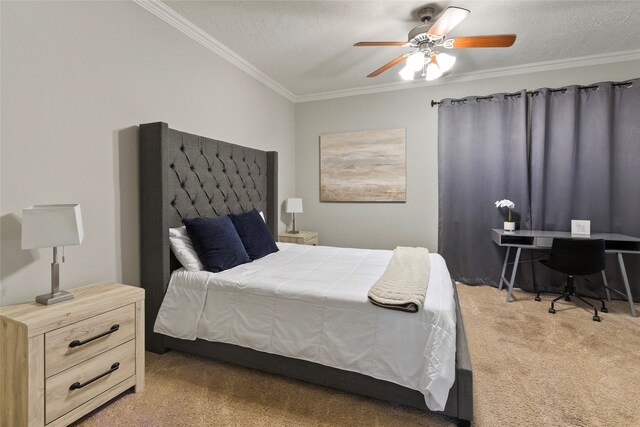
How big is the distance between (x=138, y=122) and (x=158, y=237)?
88 centimetres

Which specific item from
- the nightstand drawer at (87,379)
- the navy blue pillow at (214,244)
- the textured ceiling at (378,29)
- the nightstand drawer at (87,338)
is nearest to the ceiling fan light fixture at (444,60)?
the textured ceiling at (378,29)

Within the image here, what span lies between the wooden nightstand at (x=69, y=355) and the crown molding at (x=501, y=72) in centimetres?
360

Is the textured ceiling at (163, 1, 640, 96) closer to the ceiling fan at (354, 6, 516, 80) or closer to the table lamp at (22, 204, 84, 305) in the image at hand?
the ceiling fan at (354, 6, 516, 80)

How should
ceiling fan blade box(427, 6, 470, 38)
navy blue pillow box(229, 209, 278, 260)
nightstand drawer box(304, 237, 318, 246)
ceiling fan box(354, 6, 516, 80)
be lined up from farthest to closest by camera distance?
nightstand drawer box(304, 237, 318, 246) → navy blue pillow box(229, 209, 278, 260) → ceiling fan box(354, 6, 516, 80) → ceiling fan blade box(427, 6, 470, 38)

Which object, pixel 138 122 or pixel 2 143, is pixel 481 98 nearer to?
pixel 138 122

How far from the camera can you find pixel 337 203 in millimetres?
4445

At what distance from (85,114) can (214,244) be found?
116 centimetres

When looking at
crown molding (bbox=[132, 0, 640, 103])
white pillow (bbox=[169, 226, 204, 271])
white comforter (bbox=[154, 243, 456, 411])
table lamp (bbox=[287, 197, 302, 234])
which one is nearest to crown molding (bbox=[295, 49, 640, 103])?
crown molding (bbox=[132, 0, 640, 103])

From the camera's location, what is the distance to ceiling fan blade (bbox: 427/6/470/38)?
1816mm

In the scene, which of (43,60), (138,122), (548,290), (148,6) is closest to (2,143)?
(43,60)

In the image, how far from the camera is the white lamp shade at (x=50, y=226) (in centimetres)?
140

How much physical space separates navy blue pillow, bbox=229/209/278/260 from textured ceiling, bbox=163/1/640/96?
1.68 m

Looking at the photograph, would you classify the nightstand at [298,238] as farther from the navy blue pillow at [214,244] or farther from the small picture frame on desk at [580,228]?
the small picture frame on desk at [580,228]

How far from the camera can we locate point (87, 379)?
1514 mm
